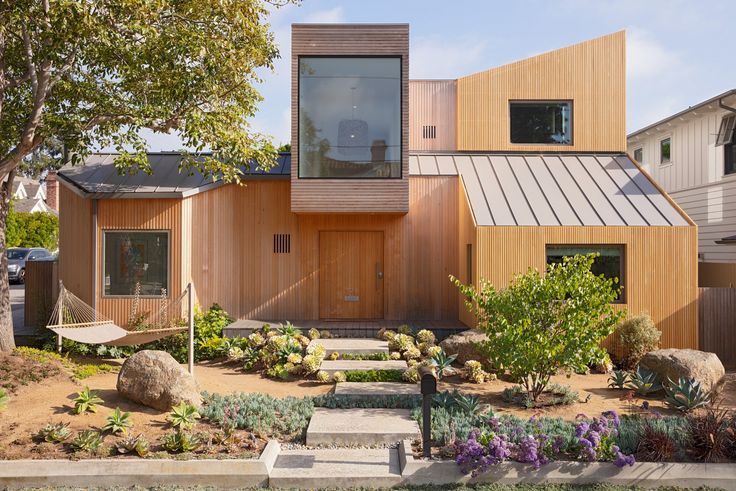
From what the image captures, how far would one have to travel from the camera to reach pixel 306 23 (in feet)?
35.3

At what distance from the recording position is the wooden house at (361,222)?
32.9 ft

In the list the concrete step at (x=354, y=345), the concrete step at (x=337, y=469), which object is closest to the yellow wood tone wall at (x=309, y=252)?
the concrete step at (x=354, y=345)

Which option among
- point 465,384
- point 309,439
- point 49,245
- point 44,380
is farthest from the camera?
point 49,245

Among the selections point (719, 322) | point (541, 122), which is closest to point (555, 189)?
point (541, 122)

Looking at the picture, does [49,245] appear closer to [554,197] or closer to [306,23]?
[306,23]

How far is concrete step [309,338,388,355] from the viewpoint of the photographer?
959 centimetres

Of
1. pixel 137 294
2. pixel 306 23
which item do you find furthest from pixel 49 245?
pixel 306 23

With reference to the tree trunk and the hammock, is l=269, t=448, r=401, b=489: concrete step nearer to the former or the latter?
the hammock

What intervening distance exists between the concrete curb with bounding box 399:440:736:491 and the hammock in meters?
5.10

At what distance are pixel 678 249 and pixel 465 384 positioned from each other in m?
5.20

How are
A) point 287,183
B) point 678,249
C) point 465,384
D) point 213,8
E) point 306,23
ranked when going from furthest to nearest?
point 287,183, point 306,23, point 678,249, point 213,8, point 465,384

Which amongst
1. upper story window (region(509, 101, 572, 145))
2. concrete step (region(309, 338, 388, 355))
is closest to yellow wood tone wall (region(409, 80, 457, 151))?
upper story window (region(509, 101, 572, 145))

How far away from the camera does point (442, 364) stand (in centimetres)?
845

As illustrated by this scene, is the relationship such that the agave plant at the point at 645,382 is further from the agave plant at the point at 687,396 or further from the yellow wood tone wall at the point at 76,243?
the yellow wood tone wall at the point at 76,243
